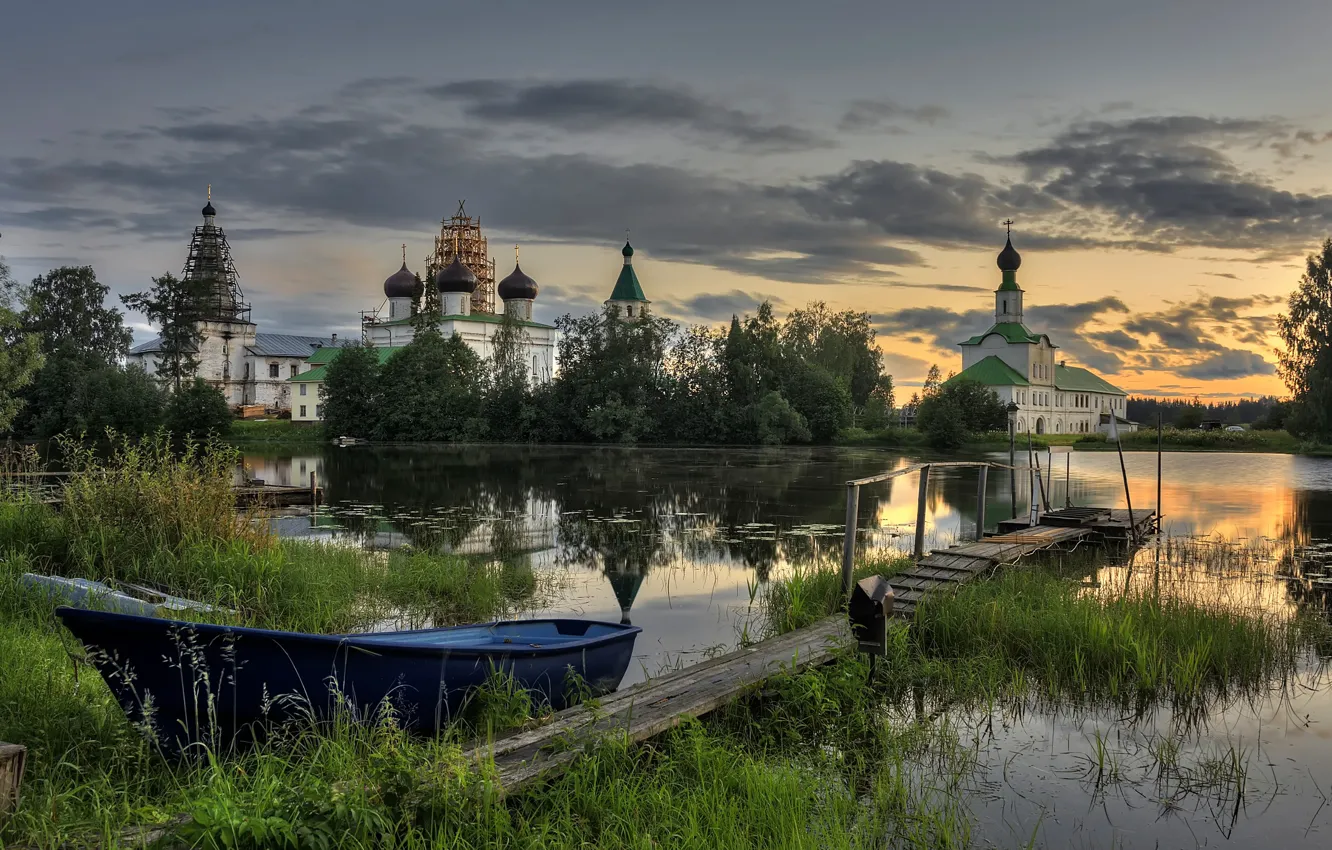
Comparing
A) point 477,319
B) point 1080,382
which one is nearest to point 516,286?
point 477,319

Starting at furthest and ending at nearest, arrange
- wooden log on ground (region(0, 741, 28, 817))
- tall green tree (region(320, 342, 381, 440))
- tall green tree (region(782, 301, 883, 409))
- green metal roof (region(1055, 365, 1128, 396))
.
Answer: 1. green metal roof (region(1055, 365, 1128, 396))
2. tall green tree (region(782, 301, 883, 409))
3. tall green tree (region(320, 342, 381, 440))
4. wooden log on ground (region(0, 741, 28, 817))

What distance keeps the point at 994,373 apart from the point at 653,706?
8063cm

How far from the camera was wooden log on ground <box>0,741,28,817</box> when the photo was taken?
167 inches

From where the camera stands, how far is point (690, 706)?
261 inches

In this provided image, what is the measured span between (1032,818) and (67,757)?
547cm

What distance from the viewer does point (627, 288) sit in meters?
81.8

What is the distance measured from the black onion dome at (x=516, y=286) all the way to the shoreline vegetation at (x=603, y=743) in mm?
70601

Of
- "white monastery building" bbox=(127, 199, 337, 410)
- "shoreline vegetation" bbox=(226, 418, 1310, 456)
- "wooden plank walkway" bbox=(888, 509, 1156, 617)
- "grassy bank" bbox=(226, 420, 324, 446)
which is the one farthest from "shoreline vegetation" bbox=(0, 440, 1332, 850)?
"white monastery building" bbox=(127, 199, 337, 410)

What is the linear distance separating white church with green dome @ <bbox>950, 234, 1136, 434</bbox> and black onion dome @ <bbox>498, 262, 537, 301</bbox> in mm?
35310

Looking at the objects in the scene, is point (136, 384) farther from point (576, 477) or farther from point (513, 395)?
point (576, 477)

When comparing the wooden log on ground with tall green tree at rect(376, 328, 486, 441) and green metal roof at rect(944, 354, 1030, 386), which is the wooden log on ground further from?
green metal roof at rect(944, 354, 1030, 386)

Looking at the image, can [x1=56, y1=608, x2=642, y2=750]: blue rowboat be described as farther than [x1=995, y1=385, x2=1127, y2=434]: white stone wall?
No

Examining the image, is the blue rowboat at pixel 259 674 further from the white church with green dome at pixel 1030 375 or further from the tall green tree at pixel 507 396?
the white church with green dome at pixel 1030 375

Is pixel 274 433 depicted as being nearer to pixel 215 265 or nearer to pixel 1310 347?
pixel 215 265
